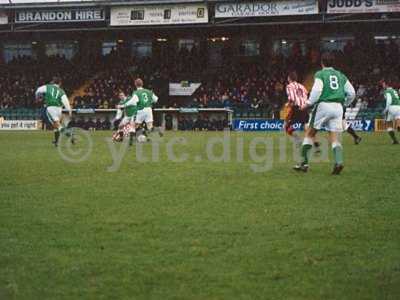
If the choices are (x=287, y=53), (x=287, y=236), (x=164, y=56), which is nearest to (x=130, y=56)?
(x=164, y=56)

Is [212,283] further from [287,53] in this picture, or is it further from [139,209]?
[287,53]

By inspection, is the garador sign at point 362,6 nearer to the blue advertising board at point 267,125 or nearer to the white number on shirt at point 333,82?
the blue advertising board at point 267,125

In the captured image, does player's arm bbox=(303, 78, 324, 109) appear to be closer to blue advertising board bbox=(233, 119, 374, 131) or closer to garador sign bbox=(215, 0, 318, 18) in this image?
blue advertising board bbox=(233, 119, 374, 131)

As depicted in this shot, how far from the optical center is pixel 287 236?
23.4ft

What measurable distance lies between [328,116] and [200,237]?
6.80 meters

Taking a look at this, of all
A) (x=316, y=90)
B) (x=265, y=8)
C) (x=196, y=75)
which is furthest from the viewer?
(x=196, y=75)

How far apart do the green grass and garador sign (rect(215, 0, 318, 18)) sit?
91.0ft

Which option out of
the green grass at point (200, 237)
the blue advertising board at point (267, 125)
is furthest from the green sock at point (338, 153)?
the blue advertising board at point (267, 125)

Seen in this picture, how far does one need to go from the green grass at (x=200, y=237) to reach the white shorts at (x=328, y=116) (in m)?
1.01

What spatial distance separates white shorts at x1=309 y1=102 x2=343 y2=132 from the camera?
523 inches

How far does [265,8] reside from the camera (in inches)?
1576

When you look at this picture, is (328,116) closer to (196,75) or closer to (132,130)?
(132,130)

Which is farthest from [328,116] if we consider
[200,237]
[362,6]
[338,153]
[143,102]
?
[362,6]

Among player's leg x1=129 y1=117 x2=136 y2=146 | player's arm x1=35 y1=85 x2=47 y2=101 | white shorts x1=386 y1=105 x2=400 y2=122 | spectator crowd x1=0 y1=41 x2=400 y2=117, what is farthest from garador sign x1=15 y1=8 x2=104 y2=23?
white shorts x1=386 y1=105 x2=400 y2=122
